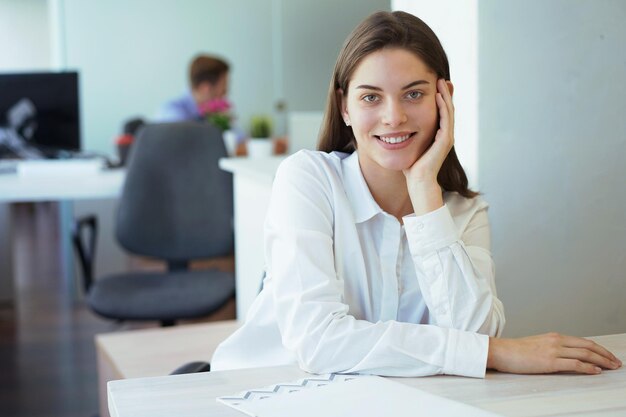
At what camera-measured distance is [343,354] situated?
1410mm

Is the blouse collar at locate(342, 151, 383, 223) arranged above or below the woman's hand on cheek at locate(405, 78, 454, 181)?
below

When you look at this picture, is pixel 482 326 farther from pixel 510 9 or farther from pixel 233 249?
pixel 233 249

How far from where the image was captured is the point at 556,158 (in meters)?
1.94

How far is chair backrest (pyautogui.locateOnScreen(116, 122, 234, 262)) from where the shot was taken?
3447 millimetres

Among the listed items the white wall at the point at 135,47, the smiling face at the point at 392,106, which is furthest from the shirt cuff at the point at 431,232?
the white wall at the point at 135,47

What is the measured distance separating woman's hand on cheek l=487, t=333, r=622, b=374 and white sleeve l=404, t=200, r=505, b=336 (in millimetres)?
124

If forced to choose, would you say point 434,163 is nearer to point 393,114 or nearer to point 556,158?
point 393,114

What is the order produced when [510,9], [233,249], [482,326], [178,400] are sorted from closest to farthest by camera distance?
[178,400] → [482,326] → [510,9] → [233,249]

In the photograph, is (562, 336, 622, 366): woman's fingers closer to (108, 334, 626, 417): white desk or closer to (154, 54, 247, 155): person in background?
(108, 334, 626, 417): white desk

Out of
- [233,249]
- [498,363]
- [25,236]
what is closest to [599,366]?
[498,363]

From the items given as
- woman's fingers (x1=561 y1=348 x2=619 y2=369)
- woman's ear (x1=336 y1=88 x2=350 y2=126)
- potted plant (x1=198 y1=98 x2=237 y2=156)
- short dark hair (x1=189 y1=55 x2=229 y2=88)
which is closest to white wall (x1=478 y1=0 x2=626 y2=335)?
woman's ear (x1=336 y1=88 x2=350 y2=126)

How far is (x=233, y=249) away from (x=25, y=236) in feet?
14.3

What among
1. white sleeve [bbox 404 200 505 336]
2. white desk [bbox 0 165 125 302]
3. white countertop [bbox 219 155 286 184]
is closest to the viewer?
white sleeve [bbox 404 200 505 336]

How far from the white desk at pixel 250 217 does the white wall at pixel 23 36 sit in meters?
5.72
